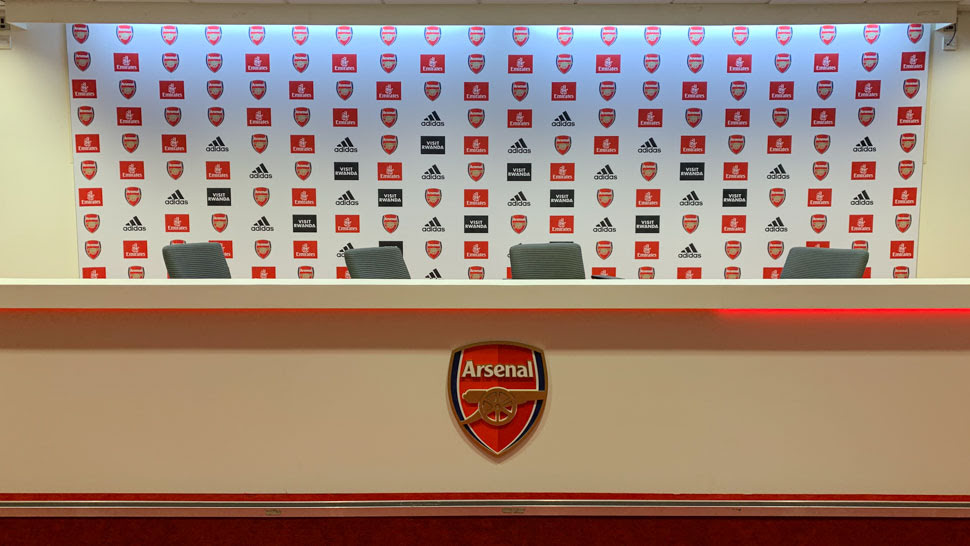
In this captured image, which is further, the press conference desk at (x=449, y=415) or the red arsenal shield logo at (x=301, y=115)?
the red arsenal shield logo at (x=301, y=115)

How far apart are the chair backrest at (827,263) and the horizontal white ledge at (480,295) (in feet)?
4.88

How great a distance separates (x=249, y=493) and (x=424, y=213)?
341 cm

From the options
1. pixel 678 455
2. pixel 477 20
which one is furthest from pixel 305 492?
pixel 477 20

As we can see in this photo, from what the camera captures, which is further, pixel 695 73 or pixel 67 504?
pixel 695 73

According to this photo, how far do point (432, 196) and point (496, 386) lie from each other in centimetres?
341

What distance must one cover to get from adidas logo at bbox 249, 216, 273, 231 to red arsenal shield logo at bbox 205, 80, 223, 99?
1.02m

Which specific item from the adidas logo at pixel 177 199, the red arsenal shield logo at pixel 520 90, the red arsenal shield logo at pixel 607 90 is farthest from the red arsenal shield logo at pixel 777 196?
the adidas logo at pixel 177 199

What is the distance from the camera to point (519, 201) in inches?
186

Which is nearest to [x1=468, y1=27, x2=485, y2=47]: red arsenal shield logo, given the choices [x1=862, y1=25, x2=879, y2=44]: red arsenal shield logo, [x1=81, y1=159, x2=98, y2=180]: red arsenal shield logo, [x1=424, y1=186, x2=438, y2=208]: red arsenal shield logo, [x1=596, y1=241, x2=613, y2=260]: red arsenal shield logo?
[x1=424, y1=186, x2=438, y2=208]: red arsenal shield logo

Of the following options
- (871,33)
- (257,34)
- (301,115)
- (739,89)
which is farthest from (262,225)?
(871,33)

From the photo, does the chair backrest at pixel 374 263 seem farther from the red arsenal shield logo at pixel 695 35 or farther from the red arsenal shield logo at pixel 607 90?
the red arsenal shield logo at pixel 695 35

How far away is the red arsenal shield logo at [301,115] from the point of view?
4.66m

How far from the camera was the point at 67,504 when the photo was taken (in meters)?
1.51

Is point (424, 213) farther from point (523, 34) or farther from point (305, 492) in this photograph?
point (305, 492)
